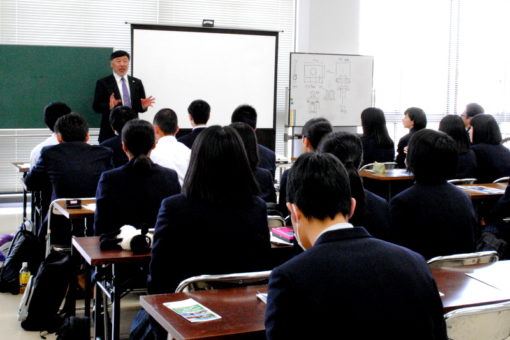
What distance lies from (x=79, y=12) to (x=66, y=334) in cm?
492

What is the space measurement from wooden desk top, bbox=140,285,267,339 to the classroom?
1.03 metres

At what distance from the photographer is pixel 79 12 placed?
769cm

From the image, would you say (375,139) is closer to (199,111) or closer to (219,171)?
(199,111)

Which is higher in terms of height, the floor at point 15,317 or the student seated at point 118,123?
the student seated at point 118,123

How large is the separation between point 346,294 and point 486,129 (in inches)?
194

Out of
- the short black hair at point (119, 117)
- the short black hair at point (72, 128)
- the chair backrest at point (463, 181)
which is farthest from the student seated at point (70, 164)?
the chair backrest at point (463, 181)

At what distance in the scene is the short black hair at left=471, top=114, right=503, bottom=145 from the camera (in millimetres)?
6059

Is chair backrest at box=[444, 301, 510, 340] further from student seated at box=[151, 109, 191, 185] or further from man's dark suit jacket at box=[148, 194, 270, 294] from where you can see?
student seated at box=[151, 109, 191, 185]

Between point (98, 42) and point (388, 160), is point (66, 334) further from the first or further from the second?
point (98, 42)

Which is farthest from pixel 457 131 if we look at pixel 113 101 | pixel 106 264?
pixel 106 264

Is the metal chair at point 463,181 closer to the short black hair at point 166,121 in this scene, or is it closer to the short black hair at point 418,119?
the short black hair at point 418,119

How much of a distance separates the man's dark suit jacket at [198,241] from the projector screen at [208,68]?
16.8 feet

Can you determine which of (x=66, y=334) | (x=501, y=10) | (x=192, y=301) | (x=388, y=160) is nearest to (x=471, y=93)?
(x=501, y=10)

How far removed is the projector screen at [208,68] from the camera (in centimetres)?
775
